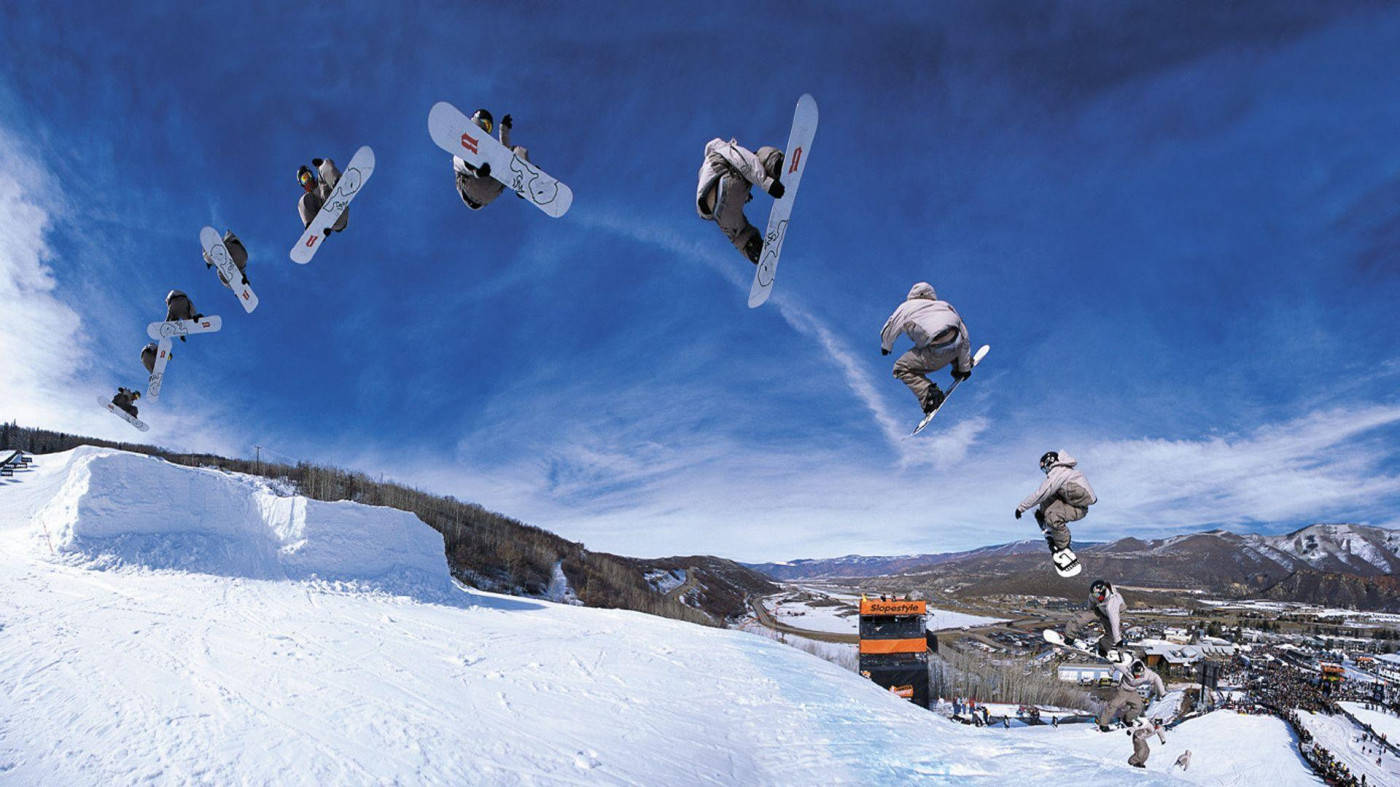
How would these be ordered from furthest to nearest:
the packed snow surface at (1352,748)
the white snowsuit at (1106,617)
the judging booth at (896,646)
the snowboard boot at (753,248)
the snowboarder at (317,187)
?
the packed snow surface at (1352,748), the judging booth at (896,646), the snowboarder at (317,187), the snowboard boot at (753,248), the white snowsuit at (1106,617)

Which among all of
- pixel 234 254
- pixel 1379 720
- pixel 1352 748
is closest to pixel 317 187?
pixel 234 254

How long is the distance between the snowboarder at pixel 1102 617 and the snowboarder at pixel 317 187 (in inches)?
438

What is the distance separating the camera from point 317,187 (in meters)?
9.12

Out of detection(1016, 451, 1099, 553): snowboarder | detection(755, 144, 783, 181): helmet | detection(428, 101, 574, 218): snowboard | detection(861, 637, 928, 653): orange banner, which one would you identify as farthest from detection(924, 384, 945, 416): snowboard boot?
detection(861, 637, 928, 653): orange banner

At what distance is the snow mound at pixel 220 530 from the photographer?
13.9 metres

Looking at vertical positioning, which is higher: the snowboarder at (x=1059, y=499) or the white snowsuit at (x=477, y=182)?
the white snowsuit at (x=477, y=182)

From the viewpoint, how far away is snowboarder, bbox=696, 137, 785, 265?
14.7ft

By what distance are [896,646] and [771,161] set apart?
120 feet

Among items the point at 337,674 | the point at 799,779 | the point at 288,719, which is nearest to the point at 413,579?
the point at 337,674

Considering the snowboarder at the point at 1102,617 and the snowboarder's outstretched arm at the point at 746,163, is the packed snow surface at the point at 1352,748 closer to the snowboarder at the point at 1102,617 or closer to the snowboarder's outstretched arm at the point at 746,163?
the snowboarder at the point at 1102,617

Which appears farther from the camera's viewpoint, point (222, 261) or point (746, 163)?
point (222, 261)

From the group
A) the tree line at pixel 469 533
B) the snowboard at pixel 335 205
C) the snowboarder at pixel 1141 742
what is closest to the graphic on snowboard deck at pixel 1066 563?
the snowboarder at pixel 1141 742

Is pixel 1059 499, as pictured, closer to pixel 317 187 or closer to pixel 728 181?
pixel 728 181

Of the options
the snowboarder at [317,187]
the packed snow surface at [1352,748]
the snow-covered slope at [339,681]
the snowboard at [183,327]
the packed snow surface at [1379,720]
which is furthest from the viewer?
the packed snow surface at [1379,720]
